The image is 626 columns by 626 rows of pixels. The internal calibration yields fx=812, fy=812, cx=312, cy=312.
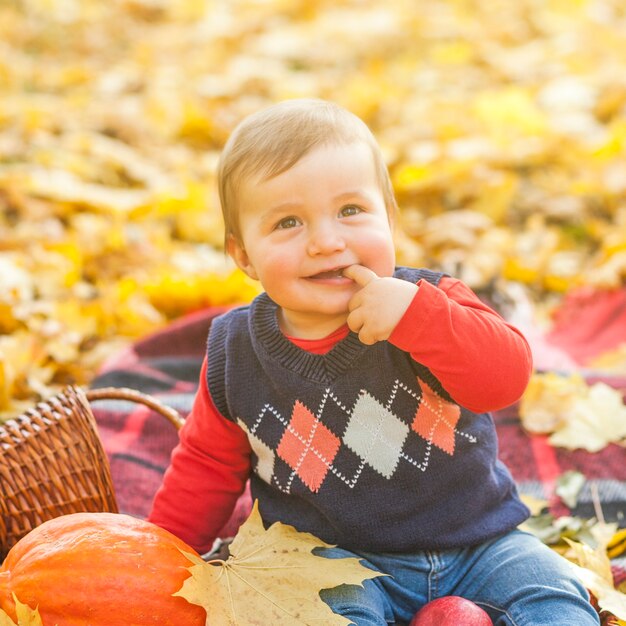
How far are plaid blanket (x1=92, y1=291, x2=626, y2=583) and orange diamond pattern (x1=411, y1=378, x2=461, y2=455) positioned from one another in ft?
1.52

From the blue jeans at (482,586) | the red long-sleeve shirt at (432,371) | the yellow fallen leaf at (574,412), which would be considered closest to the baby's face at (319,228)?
the red long-sleeve shirt at (432,371)

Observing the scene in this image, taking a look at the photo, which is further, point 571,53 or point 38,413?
point 571,53

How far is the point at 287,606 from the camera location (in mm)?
1244

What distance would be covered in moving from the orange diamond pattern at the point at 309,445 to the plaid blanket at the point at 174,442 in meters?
0.42

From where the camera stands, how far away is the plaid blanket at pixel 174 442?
6.16ft

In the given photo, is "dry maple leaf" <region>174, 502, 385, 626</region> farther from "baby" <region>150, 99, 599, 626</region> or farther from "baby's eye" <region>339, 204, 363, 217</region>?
"baby's eye" <region>339, 204, 363, 217</region>

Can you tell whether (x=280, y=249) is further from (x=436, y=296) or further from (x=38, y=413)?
(x=38, y=413)

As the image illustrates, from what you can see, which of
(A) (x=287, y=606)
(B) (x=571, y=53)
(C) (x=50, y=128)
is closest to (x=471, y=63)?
(B) (x=571, y=53)

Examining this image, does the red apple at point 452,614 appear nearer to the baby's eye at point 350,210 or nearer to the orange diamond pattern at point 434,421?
the orange diamond pattern at point 434,421

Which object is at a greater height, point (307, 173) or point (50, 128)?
point (307, 173)

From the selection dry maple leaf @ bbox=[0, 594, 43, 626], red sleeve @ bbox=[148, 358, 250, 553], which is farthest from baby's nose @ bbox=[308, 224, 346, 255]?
dry maple leaf @ bbox=[0, 594, 43, 626]

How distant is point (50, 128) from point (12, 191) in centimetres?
100

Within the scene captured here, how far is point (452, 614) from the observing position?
1.29m

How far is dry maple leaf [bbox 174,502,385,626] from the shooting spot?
48.3 inches
